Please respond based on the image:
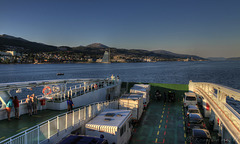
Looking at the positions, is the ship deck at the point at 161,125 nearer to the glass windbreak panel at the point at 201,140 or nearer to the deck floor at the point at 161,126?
the deck floor at the point at 161,126

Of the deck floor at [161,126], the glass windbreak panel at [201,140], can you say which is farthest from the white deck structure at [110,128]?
the glass windbreak panel at [201,140]

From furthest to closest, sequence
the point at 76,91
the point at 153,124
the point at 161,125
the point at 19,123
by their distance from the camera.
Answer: the point at 76,91
the point at 153,124
the point at 161,125
the point at 19,123

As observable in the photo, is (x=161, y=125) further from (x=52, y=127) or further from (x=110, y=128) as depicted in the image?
(x=52, y=127)

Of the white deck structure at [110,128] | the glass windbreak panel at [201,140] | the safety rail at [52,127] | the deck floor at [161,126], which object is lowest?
the deck floor at [161,126]

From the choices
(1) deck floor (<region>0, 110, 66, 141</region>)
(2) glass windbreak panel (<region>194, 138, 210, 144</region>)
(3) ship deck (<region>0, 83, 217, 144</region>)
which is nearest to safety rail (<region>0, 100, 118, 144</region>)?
(1) deck floor (<region>0, 110, 66, 141</region>)

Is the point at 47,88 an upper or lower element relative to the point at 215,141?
upper

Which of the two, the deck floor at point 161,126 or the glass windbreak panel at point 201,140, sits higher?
the glass windbreak panel at point 201,140

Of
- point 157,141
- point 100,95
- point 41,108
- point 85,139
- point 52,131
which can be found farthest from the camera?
point 100,95

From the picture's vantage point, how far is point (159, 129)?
16188 millimetres

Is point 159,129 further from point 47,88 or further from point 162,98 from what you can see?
point 162,98

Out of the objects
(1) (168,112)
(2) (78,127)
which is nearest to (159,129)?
(1) (168,112)

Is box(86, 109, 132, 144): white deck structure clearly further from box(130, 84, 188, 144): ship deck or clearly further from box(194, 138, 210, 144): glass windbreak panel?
box(194, 138, 210, 144): glass windbreak panel

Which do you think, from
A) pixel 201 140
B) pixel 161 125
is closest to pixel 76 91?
pixel 161 125

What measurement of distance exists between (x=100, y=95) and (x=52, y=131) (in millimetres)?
14078
